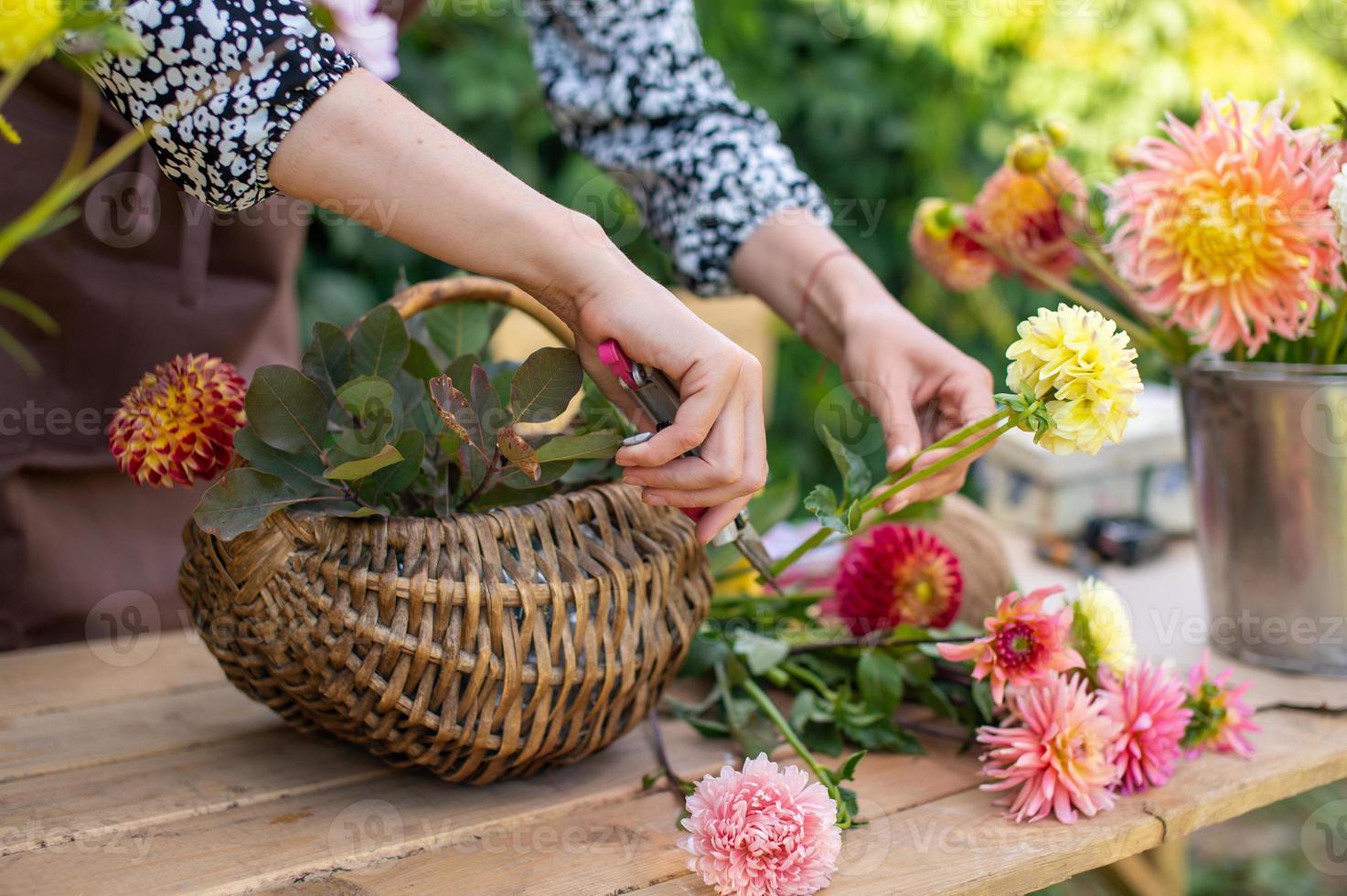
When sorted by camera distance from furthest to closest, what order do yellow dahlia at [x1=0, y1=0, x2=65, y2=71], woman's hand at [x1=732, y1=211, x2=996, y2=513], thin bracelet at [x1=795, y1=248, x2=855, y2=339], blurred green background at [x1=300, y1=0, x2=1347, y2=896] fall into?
1. blurred green background at [x1=300, y1=0, x2=1347, y2=896]
2. thin bracelet at [x1=795, y1=248, x2=855, y2=339]
3. woman's hand at [x1=732, y1=211, x2=996, y2=513]
4. yellow dahlia at [x1=0, y1=0, x2=65, y2=71]

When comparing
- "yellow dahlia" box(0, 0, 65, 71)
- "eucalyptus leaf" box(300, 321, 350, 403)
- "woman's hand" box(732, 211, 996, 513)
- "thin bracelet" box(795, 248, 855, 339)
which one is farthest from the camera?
"thin bracelet" box(795, 248, 855, 339)

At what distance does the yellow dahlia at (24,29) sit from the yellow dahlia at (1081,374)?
1.41 feet

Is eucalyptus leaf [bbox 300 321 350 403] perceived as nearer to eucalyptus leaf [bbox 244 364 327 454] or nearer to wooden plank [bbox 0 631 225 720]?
eucalyptus leaf [bbox 244 364 327 454]

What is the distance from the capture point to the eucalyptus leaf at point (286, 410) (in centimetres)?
59

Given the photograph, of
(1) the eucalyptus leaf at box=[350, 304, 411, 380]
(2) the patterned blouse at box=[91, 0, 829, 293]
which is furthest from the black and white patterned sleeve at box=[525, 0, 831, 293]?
(1) the eucalyptus leaf at box=[350, 304, 411, 380]

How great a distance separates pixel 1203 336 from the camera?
77 cm

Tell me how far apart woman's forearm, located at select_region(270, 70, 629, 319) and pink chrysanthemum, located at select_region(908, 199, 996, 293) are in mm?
440

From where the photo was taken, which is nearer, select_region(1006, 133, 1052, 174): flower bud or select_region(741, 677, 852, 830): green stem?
select_region(741, 677, 852, 830): green stem

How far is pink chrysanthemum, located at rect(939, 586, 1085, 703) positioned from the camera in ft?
2.10

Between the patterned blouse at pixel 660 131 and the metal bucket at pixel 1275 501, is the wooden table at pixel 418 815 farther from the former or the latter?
the patterned blouse at pixel 660 131

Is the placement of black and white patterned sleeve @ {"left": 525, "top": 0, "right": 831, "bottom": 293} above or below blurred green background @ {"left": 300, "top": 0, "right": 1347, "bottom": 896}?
above

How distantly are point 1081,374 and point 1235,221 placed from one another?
26 cm

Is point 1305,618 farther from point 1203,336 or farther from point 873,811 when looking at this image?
point 873,811

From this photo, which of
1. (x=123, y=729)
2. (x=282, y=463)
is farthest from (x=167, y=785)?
(x=282, y=463)
